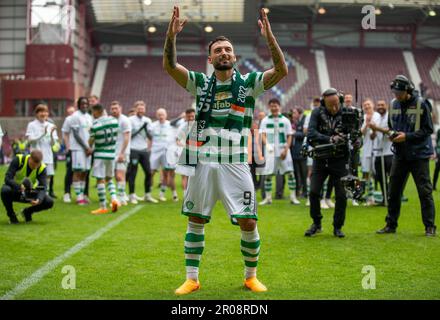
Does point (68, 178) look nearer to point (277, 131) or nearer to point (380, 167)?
point (277, 131)

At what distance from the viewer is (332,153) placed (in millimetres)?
9109

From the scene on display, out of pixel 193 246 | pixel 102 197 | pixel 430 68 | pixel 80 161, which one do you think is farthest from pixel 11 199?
pixel 430 68

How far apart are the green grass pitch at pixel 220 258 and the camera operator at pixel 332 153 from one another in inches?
15.0

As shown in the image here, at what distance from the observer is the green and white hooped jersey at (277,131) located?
14102 millimetres

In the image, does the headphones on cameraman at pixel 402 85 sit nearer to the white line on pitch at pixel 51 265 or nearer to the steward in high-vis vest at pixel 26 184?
the white line on pitch at pixel 51 265

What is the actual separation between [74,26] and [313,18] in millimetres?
15777

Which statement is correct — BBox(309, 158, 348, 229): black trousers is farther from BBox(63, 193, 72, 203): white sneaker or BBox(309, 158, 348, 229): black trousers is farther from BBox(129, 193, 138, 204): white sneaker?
BBox(63, 193, 72, 203): white sneaker

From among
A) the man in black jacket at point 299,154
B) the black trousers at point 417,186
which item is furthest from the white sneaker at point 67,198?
the black trousers at point 417,186

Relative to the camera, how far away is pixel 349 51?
47.8 m

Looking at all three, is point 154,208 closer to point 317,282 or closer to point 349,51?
point 317,282

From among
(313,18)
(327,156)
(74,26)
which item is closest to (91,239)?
(327,156)

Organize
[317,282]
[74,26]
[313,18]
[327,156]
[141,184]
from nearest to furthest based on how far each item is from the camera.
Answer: [317,282], [327,156], [141,184], [74,26], [313,18]

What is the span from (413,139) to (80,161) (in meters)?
7.13

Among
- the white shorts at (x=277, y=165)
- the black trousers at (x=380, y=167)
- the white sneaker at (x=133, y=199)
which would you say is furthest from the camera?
the white sneaker at (x=133, y=199)
